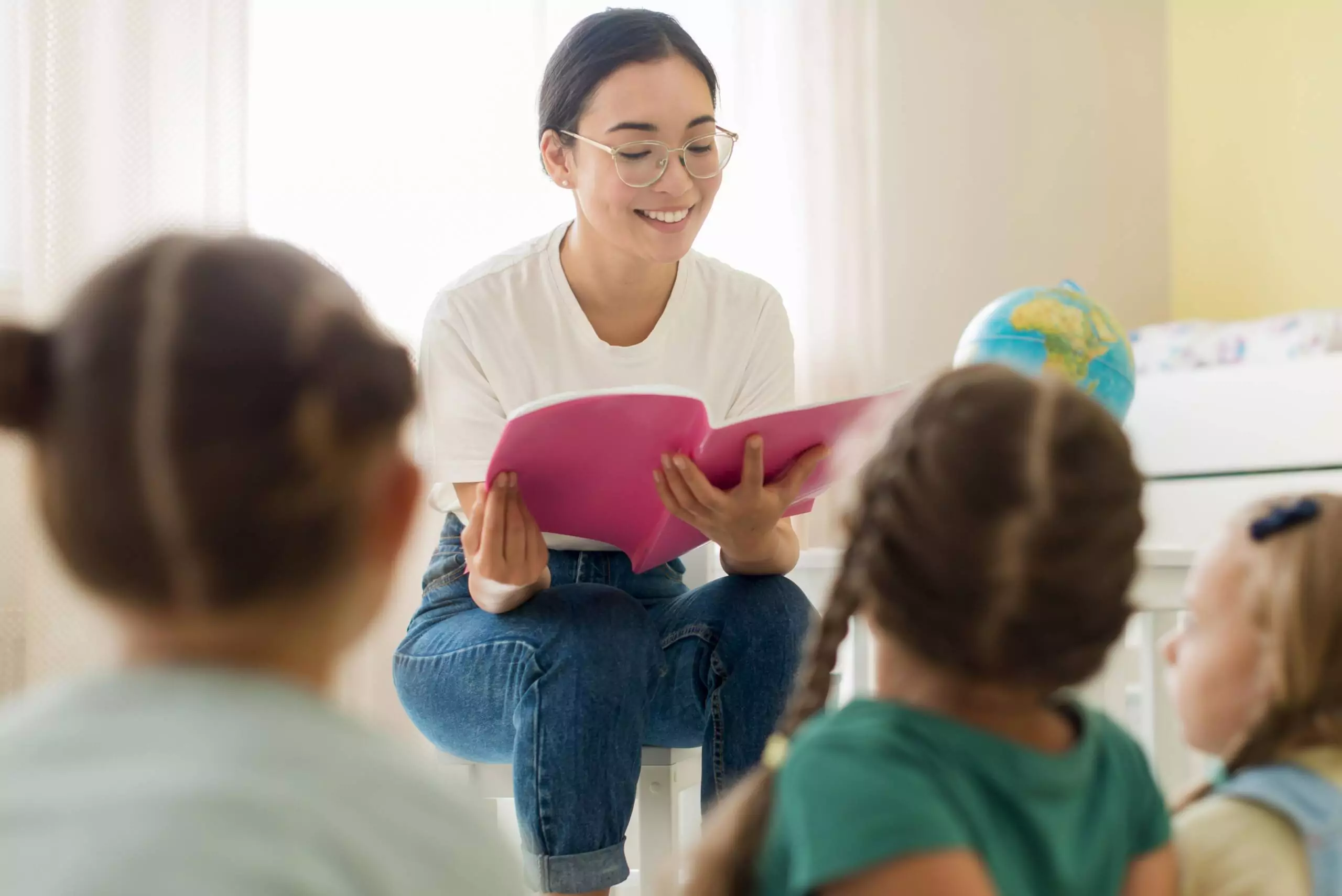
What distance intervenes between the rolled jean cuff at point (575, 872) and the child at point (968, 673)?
477 millimetres

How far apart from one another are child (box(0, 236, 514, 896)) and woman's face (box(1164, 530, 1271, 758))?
47 cm

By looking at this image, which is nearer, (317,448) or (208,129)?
Answer: (317,448)

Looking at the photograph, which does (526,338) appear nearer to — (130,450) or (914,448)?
(914,448)

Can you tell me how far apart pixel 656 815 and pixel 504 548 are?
0.36m

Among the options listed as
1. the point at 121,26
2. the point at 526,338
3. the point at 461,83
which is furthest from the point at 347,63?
the point at 526,338

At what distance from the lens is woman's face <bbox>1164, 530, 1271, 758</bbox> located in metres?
0.72

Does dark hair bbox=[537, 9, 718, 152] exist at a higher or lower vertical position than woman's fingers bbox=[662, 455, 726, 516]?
higher

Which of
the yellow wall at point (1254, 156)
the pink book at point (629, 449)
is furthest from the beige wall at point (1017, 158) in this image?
the pink book at point (629, 449)

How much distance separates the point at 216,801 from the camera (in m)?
0.40

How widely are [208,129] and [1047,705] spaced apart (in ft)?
5.77

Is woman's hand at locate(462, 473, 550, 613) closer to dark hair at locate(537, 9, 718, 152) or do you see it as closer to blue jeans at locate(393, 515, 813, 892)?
blue jeans at locate(393, 515, 813, 892)

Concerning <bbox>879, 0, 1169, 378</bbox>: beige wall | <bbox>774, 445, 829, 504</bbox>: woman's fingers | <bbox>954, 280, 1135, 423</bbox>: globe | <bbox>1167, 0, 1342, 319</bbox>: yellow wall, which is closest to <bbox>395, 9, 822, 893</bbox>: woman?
<bbox>774, 445, 829, 504</bbox>: woman's fingers

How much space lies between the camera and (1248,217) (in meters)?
3.14

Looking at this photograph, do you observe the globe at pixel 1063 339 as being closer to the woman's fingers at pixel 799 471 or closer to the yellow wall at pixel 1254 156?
the woman's fingers at pixel 799 471
